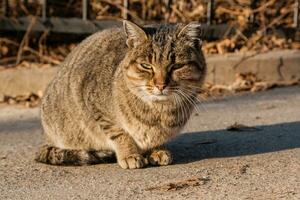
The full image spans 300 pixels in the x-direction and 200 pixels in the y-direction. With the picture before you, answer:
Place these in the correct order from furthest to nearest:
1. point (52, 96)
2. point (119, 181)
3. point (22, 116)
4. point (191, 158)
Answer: point (22, 116)
point (52, 96)
point (191, 158)
point (119, 181)

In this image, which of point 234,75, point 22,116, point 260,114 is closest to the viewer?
point 260,114

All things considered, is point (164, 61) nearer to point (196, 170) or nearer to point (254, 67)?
point (196, 170)

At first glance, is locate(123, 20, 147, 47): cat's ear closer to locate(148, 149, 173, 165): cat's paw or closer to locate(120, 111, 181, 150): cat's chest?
locate(120, 111, 181, 150): cat's chest

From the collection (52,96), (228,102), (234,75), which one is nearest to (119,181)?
(52,96)

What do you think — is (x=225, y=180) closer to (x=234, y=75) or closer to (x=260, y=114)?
(x=260, y=114)

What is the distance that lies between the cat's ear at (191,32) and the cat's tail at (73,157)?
2.99ft

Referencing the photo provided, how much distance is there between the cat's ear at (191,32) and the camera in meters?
4.81

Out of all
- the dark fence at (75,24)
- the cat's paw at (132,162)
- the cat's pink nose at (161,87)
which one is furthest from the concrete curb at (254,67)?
the cat's pink nose at (161,87)

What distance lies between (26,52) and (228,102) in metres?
2.64

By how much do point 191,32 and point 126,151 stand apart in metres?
0.83

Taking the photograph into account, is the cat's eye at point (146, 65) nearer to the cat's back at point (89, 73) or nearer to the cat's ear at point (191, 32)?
the cat's ear at point (191, 32)

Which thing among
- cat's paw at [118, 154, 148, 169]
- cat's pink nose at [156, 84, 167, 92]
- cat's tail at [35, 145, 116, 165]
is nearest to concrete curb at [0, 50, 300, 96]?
cat's tail at [35, 145, 116, 165]

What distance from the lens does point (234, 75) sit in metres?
7.95

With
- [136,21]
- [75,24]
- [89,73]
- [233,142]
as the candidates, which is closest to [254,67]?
[136,21]
